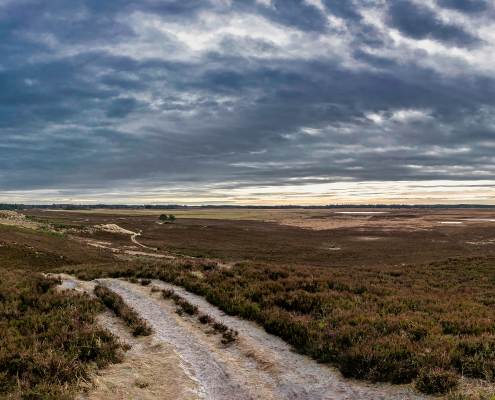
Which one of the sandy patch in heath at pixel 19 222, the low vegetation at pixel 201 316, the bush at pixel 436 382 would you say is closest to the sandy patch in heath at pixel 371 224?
the sandy patch in heath at pixel 19 222

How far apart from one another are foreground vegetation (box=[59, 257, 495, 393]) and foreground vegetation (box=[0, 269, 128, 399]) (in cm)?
516

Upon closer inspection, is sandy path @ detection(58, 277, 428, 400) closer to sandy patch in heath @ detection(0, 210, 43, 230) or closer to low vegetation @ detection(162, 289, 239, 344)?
low vegetation @ detection(162, 289, 239, 344)

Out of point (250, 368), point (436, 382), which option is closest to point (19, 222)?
point (250, 368)

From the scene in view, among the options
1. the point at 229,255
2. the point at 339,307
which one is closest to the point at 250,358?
the point at 339,307

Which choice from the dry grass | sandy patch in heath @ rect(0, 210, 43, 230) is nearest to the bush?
the dry grass

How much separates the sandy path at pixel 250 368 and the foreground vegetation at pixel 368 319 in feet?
1.44

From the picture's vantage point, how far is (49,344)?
7.51 m

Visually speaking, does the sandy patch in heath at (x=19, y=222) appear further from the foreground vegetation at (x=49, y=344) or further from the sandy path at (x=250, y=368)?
the sandy path at (x=250, y=368)

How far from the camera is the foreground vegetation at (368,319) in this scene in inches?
251

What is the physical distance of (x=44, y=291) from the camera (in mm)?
13164

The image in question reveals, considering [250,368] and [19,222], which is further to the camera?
[19,222]

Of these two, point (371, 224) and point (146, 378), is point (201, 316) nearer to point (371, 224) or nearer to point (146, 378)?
point (146, 378)

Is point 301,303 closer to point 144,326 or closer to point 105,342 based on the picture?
point 144,326

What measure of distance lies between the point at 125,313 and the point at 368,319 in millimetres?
9081
